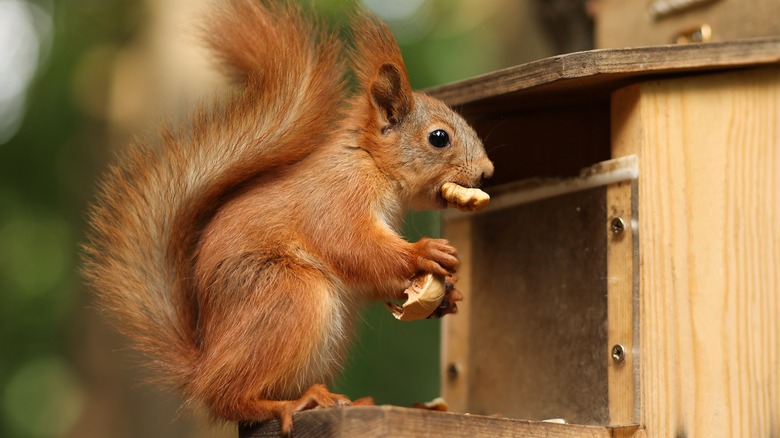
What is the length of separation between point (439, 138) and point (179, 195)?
24.5 inches

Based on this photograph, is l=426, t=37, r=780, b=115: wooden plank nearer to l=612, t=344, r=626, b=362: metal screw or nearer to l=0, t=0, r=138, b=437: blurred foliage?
l=612, t=344, r=626, b=362: metal screw

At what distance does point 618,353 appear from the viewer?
2.18 meters

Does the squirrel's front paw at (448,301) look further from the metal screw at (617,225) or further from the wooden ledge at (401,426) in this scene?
the metal screw at (617,225)

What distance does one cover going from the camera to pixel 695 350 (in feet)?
7.08

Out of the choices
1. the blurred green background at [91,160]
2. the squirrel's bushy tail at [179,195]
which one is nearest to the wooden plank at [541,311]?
the squirrel's bushy tail at [179,195]

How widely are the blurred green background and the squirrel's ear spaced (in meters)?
1.63

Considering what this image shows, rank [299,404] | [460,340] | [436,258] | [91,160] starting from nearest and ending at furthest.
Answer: [299,404], [436,258], [460,340], [91,160]

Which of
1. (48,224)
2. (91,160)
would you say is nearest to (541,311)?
(91,160)

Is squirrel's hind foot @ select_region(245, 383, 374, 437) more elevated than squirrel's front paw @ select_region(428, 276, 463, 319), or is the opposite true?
squirrel's front paw @ select_region(428, 276, 463, 319)

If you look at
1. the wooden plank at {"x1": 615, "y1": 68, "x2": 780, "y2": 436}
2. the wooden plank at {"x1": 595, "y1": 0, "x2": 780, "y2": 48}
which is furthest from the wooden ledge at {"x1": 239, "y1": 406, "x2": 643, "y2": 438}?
the wooden plank at {"x1": 595, "y1": 0, "x2": 780, "y2": 48}

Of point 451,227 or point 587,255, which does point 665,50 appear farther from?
point 451,227

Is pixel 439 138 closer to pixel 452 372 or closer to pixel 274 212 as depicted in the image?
pixel 274 212

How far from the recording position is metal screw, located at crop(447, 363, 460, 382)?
114 inches

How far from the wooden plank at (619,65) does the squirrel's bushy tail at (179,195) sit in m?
0.51
